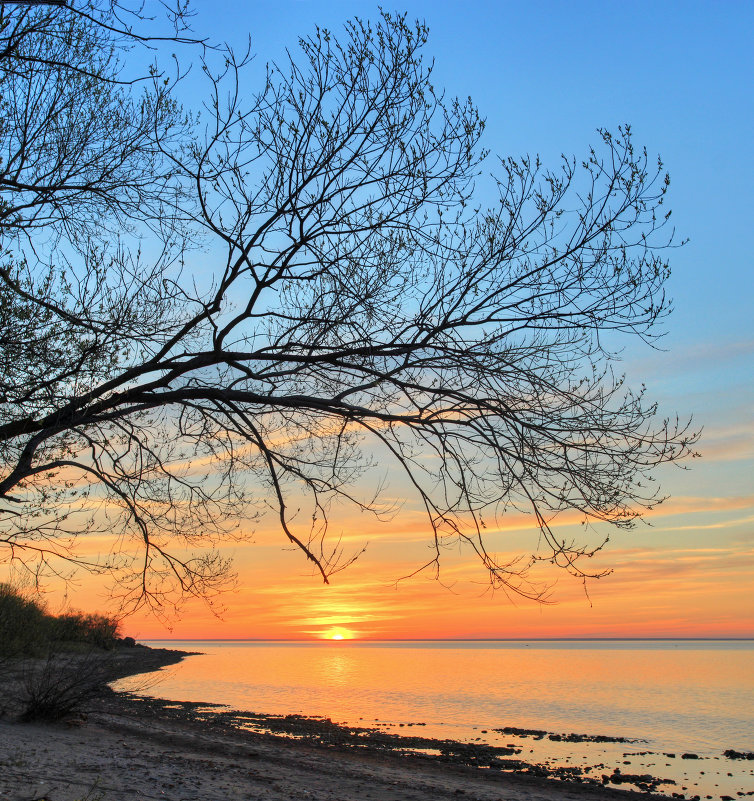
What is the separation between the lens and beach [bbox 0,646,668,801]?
25.6 feet

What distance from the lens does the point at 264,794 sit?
27.9 ft

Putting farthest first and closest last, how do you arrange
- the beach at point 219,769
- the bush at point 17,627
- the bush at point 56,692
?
the bush at point 17,627
the bush at point 56,692
the beach at point 219,769

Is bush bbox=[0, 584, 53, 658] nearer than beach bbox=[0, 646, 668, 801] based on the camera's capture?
No

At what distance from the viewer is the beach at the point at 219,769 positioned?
782 centimetres

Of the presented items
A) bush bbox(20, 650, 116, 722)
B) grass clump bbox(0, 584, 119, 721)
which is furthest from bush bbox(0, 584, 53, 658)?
bush bbox(20, 650, 116, 722)

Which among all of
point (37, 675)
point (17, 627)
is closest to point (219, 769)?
point (37, 675)

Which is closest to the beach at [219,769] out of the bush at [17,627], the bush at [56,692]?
the bush at [56,692]

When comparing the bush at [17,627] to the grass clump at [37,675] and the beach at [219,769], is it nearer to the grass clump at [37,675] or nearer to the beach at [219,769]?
the grass clump at [37,675]

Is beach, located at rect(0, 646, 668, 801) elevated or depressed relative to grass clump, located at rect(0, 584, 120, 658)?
depressed

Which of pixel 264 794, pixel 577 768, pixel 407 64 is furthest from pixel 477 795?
pixel 407 64

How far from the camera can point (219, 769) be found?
9992mm

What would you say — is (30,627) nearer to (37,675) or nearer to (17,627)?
(17,627)

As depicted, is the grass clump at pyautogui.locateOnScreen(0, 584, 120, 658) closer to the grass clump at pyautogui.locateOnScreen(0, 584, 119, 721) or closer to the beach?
the grass clump at pyautogui.locateOnScreen(0, 584, 119, 721)

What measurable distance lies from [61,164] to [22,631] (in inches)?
459
